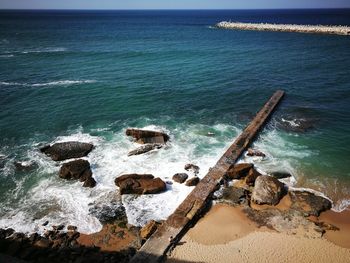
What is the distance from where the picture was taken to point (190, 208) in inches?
677

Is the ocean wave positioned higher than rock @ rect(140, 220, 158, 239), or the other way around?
the ocean wave

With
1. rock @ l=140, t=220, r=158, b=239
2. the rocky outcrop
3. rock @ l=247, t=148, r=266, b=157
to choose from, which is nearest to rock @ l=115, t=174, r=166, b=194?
the rocky outcrop

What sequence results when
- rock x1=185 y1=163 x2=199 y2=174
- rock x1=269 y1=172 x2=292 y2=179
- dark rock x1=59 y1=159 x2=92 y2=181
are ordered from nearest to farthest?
rock x1=269 y1=172 x2=292 y2=179, dark rock x1=59 y1=159 x2=92 y2=181, rock x1=185 y1=163 x2=199 y2=174

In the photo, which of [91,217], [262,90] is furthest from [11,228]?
[262,90]

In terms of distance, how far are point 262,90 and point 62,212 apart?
27597 millimetres

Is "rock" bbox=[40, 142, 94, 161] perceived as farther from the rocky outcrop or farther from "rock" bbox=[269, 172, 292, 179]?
"rock" bbox=[269, 172, 292, 179]

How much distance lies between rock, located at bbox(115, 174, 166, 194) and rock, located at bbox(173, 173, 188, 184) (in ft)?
3.81

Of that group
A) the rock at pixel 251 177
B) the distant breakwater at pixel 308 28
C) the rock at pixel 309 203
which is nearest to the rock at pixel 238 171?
the rock at pixel 251 177

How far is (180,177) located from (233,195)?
12.6ft

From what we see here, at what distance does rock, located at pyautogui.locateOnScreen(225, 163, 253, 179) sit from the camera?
802 inches

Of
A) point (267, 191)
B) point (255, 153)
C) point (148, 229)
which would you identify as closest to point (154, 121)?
point (255, 153)

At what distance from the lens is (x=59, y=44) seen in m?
69.9

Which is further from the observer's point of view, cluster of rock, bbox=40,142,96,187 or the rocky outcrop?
cluster of rock, bbox=40,142,96,187

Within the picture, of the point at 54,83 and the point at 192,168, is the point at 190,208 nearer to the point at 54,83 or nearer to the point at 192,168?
the point at 192,168
